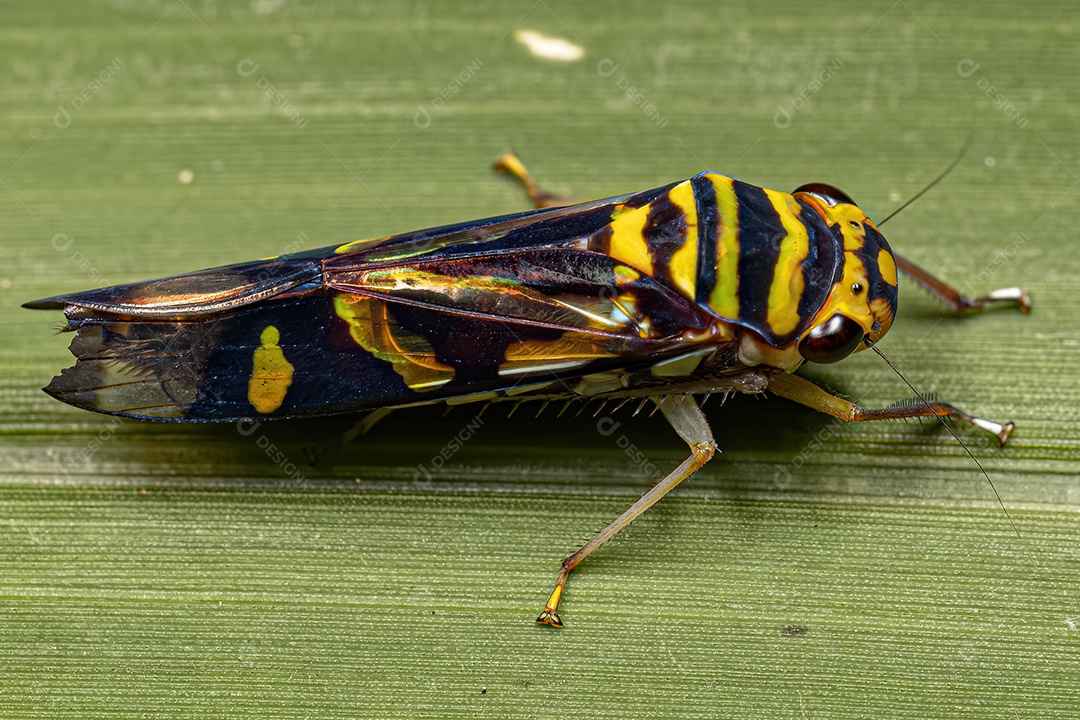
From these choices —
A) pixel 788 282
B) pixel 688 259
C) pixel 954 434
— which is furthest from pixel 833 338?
pixel 954 434

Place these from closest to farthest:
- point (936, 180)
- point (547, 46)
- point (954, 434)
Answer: point (954, 434) → point (936, 180) → point (547, 46)

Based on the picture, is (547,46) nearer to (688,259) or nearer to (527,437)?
(688,259)

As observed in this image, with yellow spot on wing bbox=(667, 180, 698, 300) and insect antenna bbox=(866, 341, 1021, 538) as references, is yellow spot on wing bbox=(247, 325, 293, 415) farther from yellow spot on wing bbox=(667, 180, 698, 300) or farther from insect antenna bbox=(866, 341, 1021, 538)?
insect antenna bbox=(866, 341, 1021, 538)

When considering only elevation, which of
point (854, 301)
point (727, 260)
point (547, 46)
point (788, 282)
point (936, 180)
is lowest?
point (936, 180)

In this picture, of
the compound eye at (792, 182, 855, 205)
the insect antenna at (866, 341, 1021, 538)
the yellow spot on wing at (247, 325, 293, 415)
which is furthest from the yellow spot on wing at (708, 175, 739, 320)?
the yellow spot on wing at (247, 325, 293, 415)

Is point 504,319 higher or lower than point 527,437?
higher

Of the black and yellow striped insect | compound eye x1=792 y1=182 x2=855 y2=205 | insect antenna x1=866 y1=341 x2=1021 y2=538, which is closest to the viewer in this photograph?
the black and yellow striped insect

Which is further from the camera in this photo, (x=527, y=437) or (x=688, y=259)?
(x=527, y=437)

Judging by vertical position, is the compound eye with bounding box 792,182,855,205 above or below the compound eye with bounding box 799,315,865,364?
above
